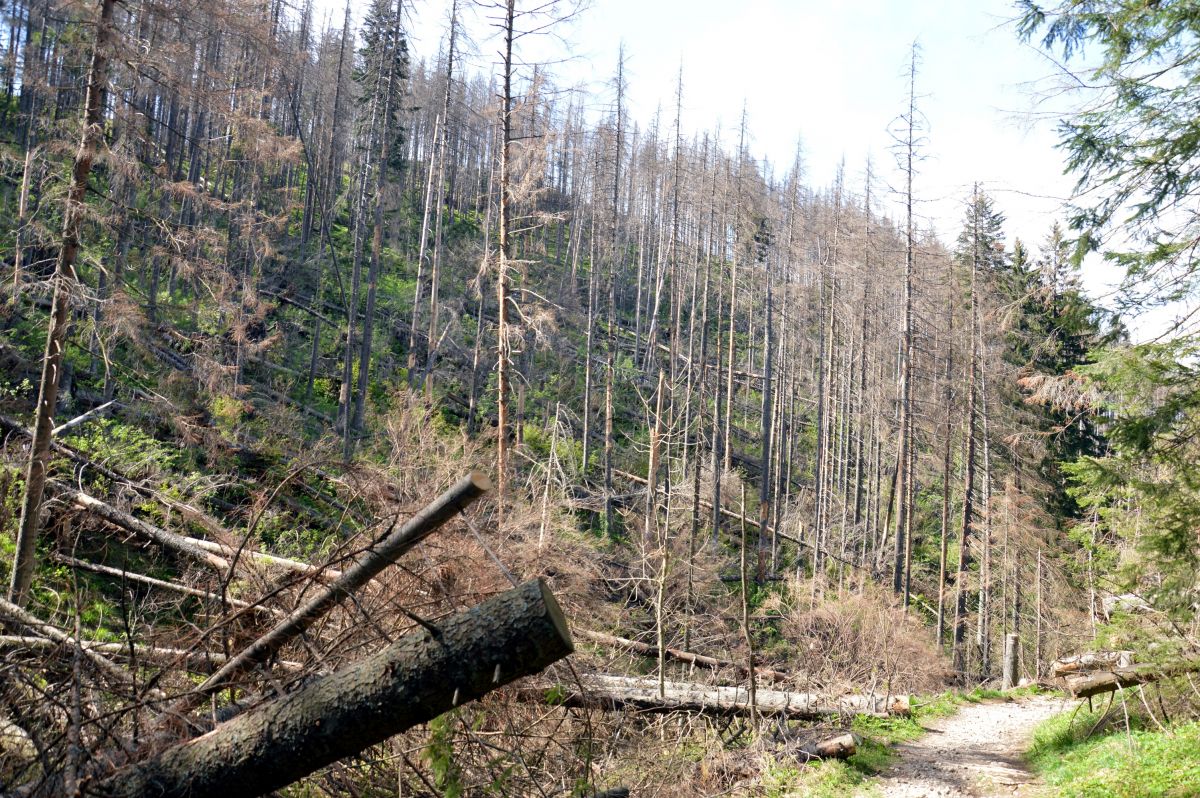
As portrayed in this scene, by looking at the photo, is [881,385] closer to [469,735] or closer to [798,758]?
[798,758]

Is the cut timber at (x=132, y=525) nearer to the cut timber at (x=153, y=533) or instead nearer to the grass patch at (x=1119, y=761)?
the cut timber at (x=153, y=533)

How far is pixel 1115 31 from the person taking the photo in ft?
24.5

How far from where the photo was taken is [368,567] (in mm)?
3383

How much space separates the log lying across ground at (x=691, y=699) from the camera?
7047mm

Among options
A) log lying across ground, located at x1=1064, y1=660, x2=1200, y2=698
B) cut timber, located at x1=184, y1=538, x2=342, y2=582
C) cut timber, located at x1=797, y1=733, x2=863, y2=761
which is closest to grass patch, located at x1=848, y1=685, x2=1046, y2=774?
cut timber, located at x1=797, y1=733, x2=863, y2=761

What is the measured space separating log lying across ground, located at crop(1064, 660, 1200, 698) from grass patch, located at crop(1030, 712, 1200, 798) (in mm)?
522

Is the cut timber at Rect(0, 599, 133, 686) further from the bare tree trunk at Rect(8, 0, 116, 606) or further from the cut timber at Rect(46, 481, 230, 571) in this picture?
the bare tree trunk at Rect(8, 0, 116, 606)

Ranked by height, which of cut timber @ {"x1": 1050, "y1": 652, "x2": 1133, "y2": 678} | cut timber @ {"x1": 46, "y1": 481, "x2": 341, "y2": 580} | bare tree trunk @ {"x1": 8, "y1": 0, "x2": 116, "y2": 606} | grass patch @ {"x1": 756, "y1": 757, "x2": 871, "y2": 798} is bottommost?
grass patch @ {"x1": 756, "y1": 757, "x2": 871, "y2": 798}

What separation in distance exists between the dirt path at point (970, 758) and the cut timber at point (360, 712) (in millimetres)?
6477

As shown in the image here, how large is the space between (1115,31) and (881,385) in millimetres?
24633

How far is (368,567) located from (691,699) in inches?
231

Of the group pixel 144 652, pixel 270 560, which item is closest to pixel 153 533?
pixel 270 560

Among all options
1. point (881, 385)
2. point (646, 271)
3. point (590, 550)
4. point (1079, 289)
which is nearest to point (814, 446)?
point (881, 385)

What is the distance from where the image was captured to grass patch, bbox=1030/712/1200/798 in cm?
636
